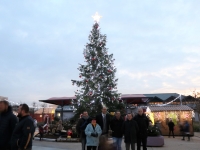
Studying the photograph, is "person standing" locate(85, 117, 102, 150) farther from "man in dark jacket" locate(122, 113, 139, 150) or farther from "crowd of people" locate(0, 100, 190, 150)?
"man in dark jacket" locate(122, 113, 139, 150)

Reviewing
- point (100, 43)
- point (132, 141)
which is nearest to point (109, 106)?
point (100, 43)

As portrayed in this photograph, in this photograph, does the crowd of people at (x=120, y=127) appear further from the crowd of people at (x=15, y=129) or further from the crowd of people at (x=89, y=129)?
the crowd of people at (x=15, y=129)

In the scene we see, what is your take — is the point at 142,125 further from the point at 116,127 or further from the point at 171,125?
the point at 171,125

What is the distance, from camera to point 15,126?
4570mm

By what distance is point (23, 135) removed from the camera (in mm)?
4234

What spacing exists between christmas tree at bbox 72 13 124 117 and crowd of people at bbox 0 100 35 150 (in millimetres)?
12000

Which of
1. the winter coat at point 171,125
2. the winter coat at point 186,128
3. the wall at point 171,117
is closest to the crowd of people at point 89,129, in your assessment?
the winter coat at point 186,128

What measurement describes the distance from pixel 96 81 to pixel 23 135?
1317 centimetres

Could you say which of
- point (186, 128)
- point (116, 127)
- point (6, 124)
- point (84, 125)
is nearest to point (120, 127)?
point (116, 127)

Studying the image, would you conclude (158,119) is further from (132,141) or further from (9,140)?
(9,140)

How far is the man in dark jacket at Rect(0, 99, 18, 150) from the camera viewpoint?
182 inches

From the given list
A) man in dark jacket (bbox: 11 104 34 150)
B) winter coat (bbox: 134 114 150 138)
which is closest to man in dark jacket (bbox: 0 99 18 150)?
man in dark jacket (bbox: 11 104 34 150)

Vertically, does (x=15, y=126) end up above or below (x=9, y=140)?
above

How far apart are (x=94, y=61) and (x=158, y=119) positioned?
28.1 ft
